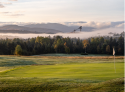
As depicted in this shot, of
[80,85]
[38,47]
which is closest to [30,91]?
[80,85]

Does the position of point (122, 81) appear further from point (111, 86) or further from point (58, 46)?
point (58, 46)

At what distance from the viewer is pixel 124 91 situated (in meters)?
13.5

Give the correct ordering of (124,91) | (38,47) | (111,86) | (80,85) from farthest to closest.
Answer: (38,47) → (80,85) → (111,86) → (124,91)

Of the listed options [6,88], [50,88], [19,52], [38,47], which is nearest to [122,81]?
[50,88]

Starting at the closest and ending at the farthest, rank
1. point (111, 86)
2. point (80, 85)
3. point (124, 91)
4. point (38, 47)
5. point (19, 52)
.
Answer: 1. point (124, 91)
2. point (111, 86)
3. point (80, 85)
4. point (19, 52)
5. point (38, 47)

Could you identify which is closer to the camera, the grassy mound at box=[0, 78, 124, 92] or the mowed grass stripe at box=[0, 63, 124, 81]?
the grassy mound at box=[0, 78, 124, 92]

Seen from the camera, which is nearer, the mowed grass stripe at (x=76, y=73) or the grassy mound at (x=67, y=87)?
the grassy mound at (x=67, y=87)

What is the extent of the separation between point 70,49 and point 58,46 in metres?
10.0

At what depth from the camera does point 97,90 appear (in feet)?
46.9

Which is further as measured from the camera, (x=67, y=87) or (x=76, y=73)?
(x=76, y=73)

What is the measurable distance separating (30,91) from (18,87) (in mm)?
1401

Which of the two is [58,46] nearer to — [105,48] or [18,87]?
[105,48]

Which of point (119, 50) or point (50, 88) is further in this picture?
point (119, 50)

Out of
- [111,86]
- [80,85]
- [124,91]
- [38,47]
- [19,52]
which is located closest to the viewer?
[124,91]
